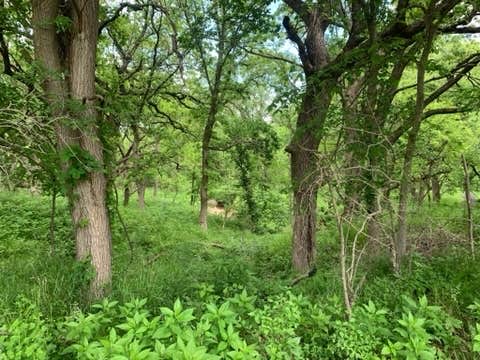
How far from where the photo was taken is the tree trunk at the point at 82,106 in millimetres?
3793

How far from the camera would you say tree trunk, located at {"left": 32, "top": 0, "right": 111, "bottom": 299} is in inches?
149

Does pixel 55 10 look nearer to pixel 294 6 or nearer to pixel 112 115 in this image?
pixel 112 115

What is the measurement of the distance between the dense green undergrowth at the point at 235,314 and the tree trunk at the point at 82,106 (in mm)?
308

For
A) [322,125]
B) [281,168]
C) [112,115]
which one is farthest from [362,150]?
[281,168]

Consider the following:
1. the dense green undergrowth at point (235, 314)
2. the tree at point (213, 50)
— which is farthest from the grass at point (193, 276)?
the tree at point (213, 50)

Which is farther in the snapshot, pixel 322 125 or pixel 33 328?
pixel 322 125

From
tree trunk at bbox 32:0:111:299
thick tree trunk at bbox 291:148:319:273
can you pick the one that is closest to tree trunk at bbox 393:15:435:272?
thick tree trunk at bbox 291:148:319:273

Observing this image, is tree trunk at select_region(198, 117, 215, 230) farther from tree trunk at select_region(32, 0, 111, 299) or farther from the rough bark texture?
tree trunk at select_region(32, 0, 111, 299)

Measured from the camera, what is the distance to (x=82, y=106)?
12.1ft

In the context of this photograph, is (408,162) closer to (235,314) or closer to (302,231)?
(302,231)

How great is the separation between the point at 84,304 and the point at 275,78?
31.9 ft

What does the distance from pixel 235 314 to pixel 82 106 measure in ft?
9.60

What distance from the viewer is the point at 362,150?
3752 mm

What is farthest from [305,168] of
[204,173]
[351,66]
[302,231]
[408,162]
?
[204,173]
